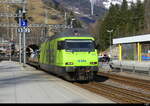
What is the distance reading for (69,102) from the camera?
1266 centimetres

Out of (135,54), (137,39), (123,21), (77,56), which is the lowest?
(77,56)

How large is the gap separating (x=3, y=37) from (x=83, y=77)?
9855 centimetres

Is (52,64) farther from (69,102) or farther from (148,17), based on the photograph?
(148,17)

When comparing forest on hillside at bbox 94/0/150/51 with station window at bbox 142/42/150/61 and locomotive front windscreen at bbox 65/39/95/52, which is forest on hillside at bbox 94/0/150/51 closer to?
station window at bbox 142/42/150/61

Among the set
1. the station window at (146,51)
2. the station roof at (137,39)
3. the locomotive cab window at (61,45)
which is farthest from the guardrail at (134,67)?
the locomotive cab window at (61,45)

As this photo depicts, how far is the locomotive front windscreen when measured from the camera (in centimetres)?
2211

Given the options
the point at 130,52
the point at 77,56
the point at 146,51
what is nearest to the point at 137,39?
the point at 130,52

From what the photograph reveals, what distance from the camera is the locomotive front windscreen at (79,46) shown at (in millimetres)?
22109

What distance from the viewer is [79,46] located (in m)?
22.3

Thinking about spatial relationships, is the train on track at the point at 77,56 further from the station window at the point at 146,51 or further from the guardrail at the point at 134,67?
the station window at the point at 146,51

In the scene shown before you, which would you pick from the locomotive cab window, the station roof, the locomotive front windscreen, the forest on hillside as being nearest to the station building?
the station roof

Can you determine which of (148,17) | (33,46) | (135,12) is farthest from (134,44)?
(135,12)

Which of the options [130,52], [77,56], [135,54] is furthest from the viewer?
[130,52]

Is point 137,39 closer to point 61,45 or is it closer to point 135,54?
point 135,54
